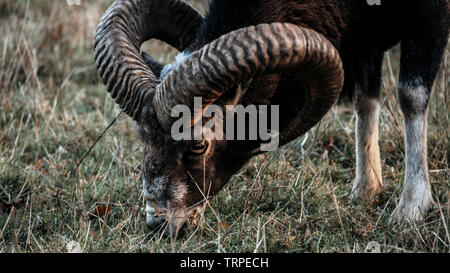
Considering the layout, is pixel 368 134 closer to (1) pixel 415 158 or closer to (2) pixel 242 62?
(1) pixel 415 158

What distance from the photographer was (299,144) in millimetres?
Answer: 6031

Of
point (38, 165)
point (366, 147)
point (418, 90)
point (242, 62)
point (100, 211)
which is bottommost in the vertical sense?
point (38, 165)

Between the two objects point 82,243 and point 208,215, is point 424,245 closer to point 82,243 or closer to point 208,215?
point 208,215

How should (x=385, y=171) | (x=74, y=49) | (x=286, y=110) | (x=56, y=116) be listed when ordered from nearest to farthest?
1. (x=286, y=110)
2. (x=385, y=171)
3. (x=56, y=116)
4. (x=74, y=49)

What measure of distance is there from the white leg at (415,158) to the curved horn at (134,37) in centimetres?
186

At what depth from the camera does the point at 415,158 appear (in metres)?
4.64

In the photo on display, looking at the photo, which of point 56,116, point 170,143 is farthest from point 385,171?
point 56,116

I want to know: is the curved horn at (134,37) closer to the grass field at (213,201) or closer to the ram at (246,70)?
the ram at (246,70)

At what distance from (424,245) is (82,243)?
2.42m

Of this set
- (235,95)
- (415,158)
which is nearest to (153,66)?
(235,95)

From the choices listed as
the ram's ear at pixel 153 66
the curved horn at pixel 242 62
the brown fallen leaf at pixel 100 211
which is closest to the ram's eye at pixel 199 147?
the curved horn at pixel 242 62

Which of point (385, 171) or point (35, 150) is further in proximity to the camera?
point (35, 150)

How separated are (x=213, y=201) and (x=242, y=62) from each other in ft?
5.52
